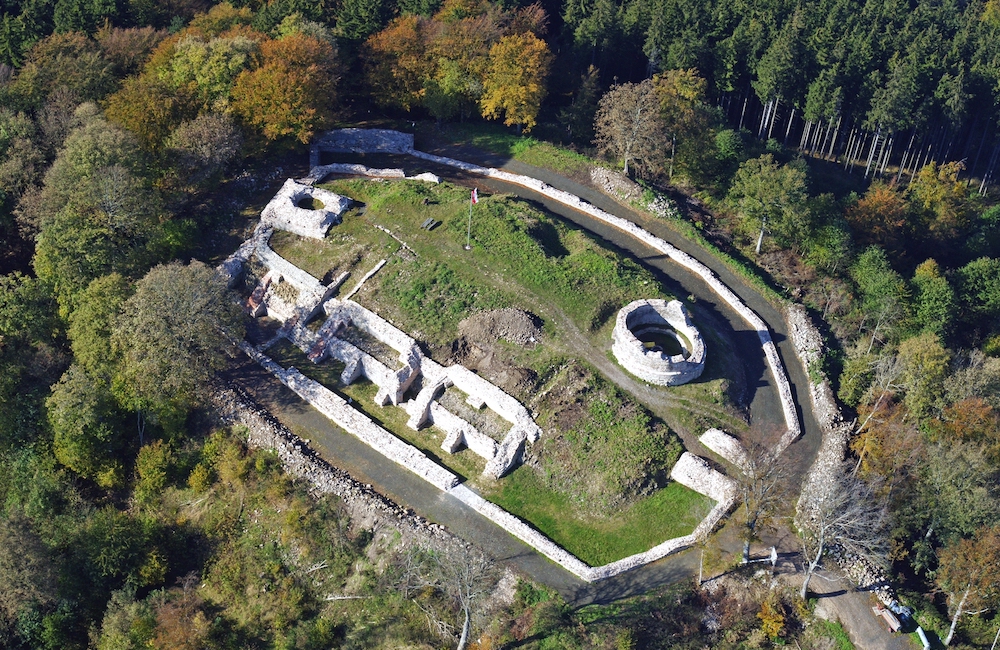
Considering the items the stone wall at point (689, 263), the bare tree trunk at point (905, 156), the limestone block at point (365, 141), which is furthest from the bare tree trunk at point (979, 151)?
the limestone block at point (365, 141)

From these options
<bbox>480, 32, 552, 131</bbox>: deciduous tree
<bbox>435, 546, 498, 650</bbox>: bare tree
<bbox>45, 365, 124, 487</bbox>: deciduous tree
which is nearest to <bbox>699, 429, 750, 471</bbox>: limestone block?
<bbox>435, 546, 498, 650</bbox>: bare tree

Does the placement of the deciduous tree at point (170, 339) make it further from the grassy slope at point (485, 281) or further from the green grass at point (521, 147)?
the green grass at point (521, 147)

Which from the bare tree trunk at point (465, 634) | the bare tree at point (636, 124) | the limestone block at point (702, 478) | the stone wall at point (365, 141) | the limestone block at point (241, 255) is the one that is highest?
the bare tree at point (636, 124)

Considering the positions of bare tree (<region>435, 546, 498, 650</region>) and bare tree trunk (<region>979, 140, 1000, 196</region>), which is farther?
bare tree trunk (<region>979, 140, 1000, 196</region>)

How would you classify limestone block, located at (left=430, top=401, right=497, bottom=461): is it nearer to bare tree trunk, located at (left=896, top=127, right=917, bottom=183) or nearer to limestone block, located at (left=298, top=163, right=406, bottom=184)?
limestone block, located at (left=298, top=163, right=406, bottom=184)

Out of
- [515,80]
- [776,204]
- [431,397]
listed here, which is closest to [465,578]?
[431,397]

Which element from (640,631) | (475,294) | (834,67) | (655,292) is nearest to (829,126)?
(834,67)

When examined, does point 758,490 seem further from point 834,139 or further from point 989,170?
point 989,170
